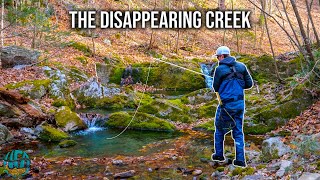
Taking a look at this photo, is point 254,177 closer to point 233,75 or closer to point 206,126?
point 233,75

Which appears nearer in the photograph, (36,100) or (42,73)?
(36,100)

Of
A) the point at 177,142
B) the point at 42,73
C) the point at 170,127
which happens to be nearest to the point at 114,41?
the point at 42,73

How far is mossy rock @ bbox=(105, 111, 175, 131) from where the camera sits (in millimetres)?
12341

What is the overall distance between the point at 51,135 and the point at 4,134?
1.35 meters

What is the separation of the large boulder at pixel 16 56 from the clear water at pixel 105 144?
8.18 metres

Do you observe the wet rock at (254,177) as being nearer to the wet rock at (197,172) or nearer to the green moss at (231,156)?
the wet rock at (197,172)

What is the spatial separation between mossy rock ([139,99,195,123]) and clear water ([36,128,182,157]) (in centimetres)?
173

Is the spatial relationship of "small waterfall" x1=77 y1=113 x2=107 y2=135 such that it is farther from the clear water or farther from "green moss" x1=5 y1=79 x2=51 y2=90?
"green moss" x1=5 y1=79 x2=51 y2=90

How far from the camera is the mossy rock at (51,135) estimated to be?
35.4 feet

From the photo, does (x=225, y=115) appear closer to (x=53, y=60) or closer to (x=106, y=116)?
(x=106, y=116)

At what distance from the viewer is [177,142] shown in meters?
10.5

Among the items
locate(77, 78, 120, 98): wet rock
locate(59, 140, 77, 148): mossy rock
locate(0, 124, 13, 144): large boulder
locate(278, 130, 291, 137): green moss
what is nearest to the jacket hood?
locate(278, 130, 291, 137): green moss

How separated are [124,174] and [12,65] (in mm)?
13406

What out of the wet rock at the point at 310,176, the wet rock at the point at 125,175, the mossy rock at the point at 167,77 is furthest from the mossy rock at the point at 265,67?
the wet rock at the point at 310,176
